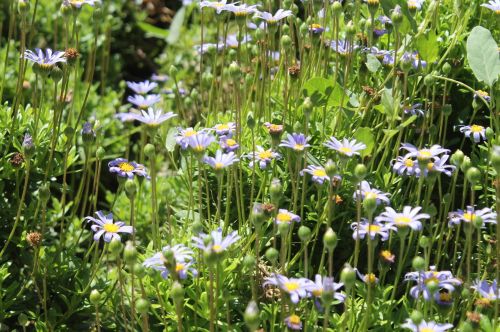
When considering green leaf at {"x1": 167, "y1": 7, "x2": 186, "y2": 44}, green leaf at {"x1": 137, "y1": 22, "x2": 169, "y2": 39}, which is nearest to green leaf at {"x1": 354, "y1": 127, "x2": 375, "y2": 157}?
green leaf at {"x1": 167, "y1": 7, "x2": 186, "y2": 44}

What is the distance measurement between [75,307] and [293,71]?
747 millimetres

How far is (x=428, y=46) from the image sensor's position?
183 centimetres

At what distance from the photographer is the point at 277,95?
214 cm

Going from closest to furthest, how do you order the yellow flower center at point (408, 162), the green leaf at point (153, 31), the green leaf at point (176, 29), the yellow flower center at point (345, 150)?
1. the yellow flower center at point (345, 150)
2. the yellow flower center at point (408, 162)
3. the green leaf at point (176, 29)
4. the green leaf at point (153, 31)

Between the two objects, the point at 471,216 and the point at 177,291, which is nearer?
the point at 177,291

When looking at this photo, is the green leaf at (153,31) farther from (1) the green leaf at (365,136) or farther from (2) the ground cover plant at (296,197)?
(1) the green leaf at (365,136)

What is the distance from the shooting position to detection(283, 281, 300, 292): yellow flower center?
1377mm

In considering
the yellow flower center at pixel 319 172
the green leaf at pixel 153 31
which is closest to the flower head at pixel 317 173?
the yellow flower center at pixel 319 172

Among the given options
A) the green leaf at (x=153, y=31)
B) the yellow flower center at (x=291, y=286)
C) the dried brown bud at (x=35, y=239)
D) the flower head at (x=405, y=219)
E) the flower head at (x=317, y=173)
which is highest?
the flower head at (x=317, y=173)

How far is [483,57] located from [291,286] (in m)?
0.72

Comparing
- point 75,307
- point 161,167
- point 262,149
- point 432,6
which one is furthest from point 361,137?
point 161,167

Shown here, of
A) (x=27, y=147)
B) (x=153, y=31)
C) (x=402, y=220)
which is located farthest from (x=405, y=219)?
(x=153, y=31)

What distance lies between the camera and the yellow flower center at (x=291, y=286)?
1377mm

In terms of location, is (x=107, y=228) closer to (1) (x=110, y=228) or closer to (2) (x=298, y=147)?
(1) (x=110, y=228)
